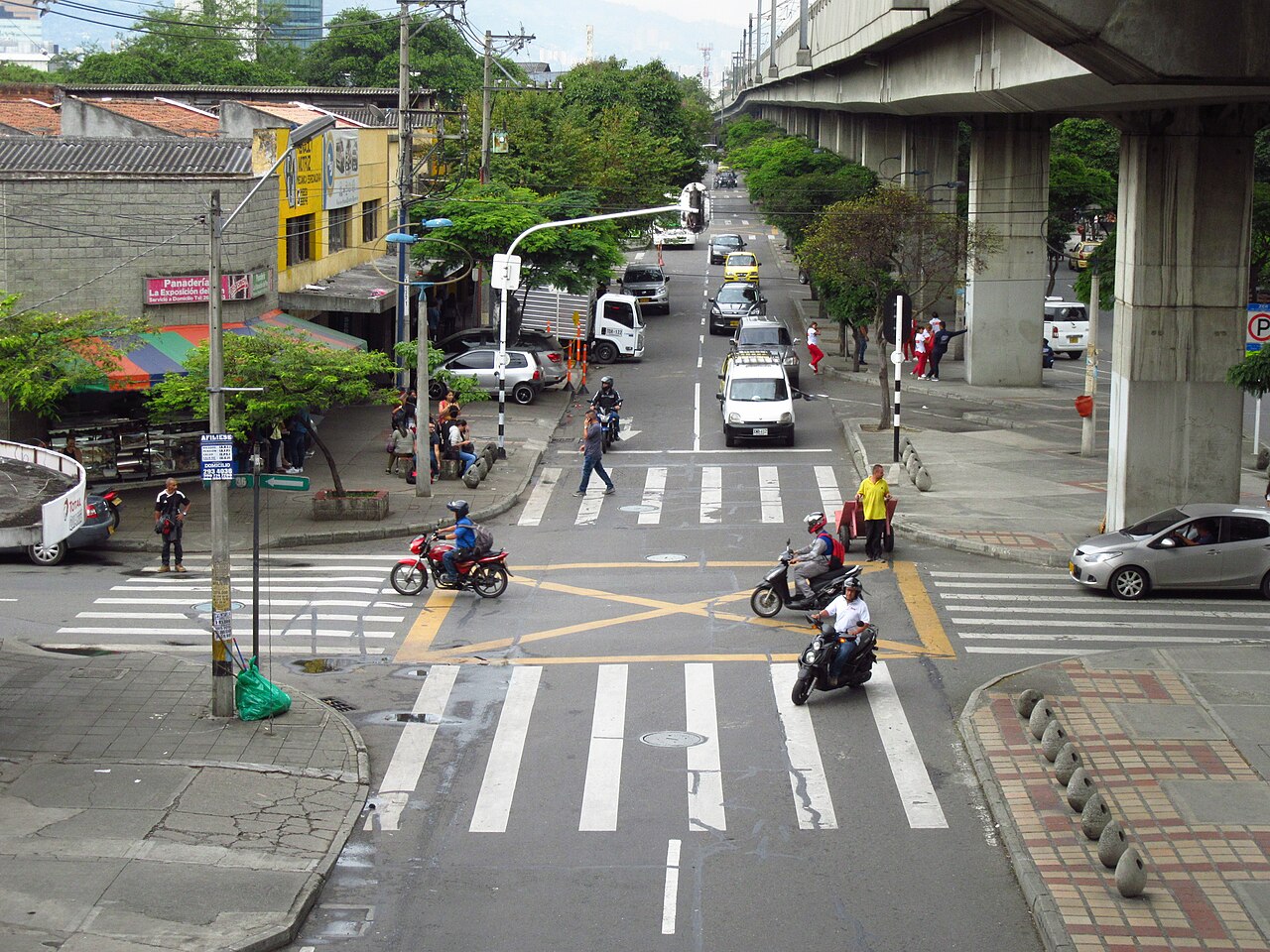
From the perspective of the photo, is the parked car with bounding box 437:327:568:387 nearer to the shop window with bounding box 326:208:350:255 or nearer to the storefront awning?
the shop window with bounding box 326:208:350:255

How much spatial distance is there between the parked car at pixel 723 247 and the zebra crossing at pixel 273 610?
58826mm

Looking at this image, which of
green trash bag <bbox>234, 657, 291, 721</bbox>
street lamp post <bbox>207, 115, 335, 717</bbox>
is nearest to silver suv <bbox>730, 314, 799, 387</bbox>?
street lamp post <bbox>207, 115, 335, 717</bbox>

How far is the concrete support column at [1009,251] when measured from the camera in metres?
44.7

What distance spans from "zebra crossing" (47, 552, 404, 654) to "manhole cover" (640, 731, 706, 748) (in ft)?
16.8

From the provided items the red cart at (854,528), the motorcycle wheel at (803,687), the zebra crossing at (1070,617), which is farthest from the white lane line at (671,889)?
the red cart at (854,528)

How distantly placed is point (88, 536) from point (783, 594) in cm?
1250

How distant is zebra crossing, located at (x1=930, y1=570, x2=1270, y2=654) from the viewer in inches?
798

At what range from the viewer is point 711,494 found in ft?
A: 100

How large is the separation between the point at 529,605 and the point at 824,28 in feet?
126

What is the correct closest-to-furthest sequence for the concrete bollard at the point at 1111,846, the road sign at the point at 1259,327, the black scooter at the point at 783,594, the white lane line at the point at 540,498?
1. the concrete bollard at the point at 1111,846
2. the black scooter at the point at 783,594
3. the road sign at the point at 1259,327
4. the white lane line at the point at 540,498

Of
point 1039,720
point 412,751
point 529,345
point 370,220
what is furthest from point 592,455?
point 370,220

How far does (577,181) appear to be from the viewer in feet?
188

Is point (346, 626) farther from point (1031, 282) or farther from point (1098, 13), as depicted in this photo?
point (1031, 282)

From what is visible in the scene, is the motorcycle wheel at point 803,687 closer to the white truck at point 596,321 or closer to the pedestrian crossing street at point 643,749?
the pedestrian crossing street at point 643,749
